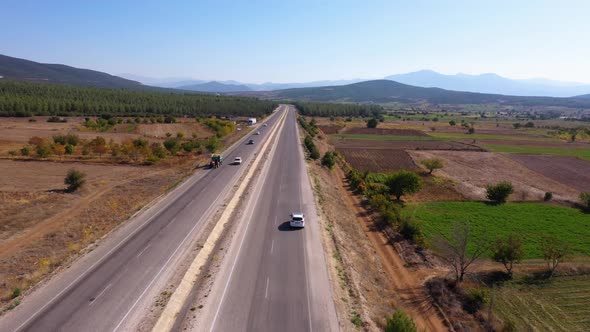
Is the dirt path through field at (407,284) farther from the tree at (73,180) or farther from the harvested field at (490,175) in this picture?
the tree at (73,180)

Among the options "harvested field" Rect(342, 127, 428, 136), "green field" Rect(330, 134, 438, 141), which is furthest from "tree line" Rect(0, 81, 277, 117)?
"green field" Rect(330, 134, 438, 141)

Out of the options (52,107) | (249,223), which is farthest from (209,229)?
(52,107)

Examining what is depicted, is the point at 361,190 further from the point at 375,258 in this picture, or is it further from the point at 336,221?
the point at 375,258

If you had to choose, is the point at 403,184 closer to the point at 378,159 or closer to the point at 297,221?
the point at 297,221

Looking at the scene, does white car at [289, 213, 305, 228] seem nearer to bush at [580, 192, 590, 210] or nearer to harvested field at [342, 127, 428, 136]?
bush at [580, 192, 590, 210]

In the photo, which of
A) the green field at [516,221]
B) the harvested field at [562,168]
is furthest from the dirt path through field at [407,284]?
the harvested field at [562,168]

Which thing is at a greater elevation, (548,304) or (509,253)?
(509,253)

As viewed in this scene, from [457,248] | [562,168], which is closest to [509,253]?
[457,248]
